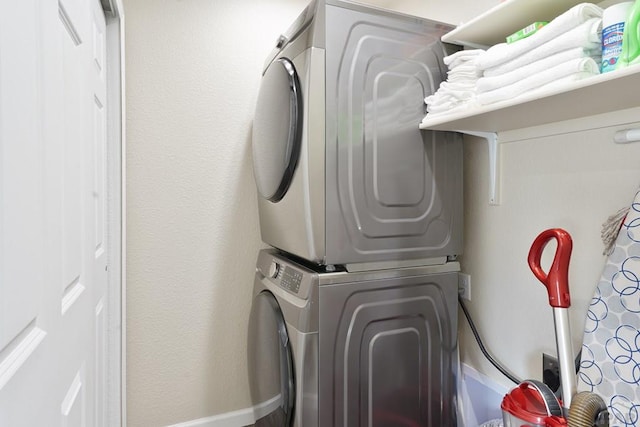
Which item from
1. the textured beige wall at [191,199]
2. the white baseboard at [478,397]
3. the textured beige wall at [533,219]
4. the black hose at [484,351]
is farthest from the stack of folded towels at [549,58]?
the textured beige wall at [191,199]

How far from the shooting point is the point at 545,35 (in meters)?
0.96

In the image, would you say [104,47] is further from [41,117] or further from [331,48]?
[41,117]

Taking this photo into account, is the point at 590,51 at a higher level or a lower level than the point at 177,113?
lower

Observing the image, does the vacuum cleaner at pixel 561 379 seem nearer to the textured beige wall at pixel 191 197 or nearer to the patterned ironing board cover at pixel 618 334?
the patterned ironing board cover at pixel 618 334

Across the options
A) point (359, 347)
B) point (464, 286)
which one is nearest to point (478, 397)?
point (464, 286)

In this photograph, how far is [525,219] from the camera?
4.59ft

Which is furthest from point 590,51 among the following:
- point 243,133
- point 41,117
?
point 243,133

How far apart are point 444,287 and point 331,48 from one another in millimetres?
1040

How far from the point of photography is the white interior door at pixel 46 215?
0.50 metres

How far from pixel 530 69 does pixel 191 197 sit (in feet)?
5.67

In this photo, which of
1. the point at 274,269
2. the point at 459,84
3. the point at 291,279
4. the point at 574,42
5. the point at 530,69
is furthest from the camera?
the point at 274,269

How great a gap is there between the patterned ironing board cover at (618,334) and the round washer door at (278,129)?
1.05 meters

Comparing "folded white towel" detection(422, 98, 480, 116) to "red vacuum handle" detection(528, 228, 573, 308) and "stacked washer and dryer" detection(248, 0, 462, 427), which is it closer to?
"stacked washer and dryer" detection(248, 0, 462, 427)

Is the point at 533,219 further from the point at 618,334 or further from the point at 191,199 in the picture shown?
the point at 191,199
